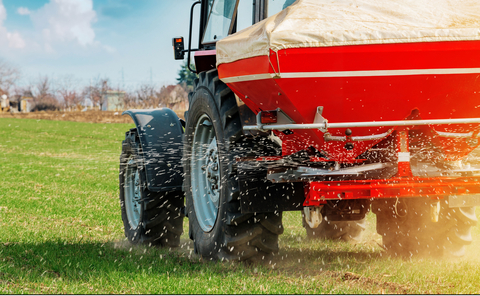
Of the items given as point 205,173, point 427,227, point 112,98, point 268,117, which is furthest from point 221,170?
point 112,98

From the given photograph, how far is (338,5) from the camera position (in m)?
3.13

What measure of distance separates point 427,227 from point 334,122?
1892 millimetres

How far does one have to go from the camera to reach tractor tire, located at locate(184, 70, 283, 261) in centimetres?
378

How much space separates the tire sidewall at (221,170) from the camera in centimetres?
387

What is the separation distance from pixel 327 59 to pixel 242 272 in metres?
1.71

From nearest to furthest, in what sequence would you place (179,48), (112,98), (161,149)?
(161,149) < (179,48) < (112,98)

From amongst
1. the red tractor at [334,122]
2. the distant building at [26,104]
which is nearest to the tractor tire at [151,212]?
the red tractor at [334,122]

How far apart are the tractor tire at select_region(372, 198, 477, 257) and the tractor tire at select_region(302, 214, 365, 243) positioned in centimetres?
100

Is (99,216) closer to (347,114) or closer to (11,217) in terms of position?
(11,217)

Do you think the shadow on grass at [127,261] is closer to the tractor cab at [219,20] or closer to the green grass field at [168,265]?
the green grass field at [168,265]

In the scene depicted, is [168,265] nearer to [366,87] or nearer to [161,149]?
[161,149]

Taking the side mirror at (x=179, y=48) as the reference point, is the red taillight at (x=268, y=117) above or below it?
below

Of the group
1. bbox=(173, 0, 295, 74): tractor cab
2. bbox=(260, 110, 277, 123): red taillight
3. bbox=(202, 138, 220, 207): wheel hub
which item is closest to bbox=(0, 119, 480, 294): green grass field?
bbox=(202, 138, 220, 207): wheel hub

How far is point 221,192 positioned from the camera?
12.9ft
